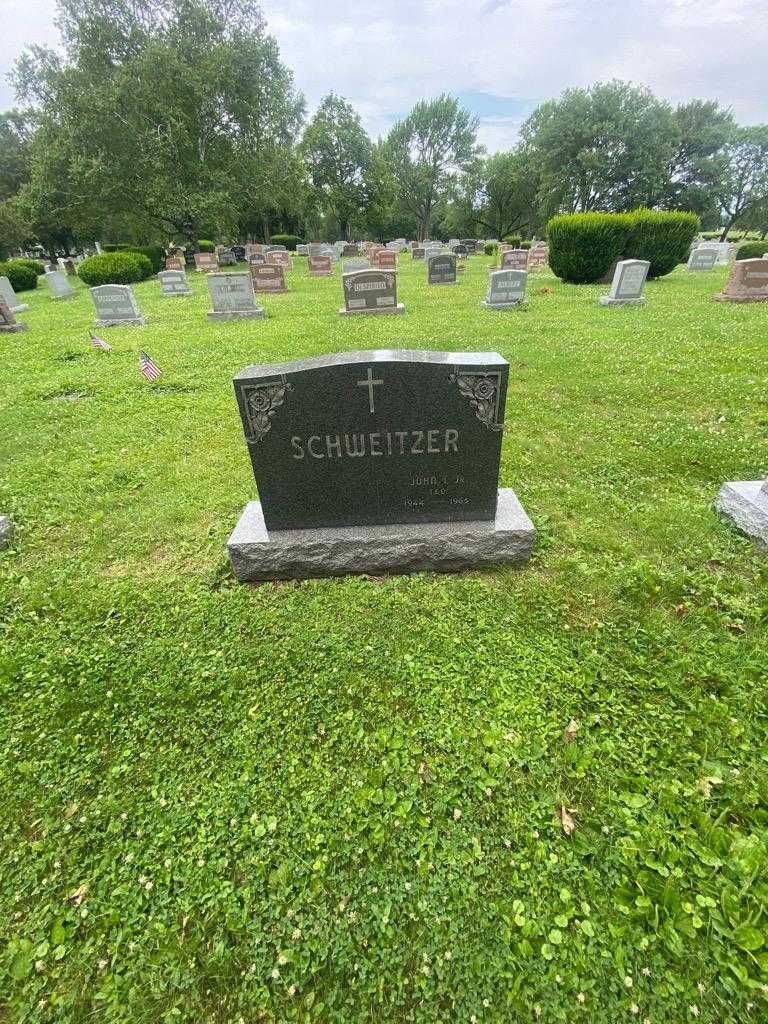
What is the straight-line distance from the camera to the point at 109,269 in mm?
22750

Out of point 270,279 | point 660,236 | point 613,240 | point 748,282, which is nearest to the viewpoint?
point 748,282

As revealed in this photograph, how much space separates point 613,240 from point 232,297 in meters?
13.4

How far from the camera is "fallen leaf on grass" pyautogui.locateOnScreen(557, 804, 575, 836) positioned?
2.20 m

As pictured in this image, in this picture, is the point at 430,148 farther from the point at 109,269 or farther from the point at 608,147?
the point at 109,269

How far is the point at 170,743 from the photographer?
2.69 meters

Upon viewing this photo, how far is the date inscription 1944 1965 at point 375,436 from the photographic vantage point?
10.9 feet

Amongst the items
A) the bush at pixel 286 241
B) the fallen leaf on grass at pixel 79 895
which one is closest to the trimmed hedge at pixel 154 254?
the bush at pixel 286 241

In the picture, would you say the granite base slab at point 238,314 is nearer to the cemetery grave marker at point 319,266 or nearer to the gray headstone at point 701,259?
the cemetery grave marker at point 319,266

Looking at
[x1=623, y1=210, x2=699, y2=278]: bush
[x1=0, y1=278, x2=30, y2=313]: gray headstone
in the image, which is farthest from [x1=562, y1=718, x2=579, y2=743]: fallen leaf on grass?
[x1=0, y1=278, x2=30, y2=313]: gray headstone

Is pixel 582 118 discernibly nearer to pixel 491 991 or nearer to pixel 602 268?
pixel 602 268

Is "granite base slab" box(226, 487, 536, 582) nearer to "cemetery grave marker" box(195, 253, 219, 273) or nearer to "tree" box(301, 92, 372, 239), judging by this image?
"cemetery grave marker" box(195, 253, 219, 273)

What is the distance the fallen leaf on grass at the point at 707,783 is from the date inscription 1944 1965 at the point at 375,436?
2.10 meters

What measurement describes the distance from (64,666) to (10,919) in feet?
4.86

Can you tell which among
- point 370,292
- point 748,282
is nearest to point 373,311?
point 370,292
